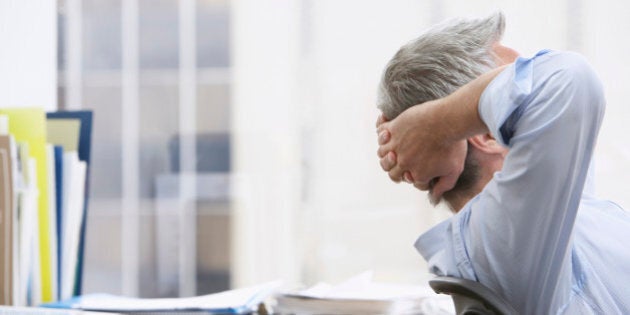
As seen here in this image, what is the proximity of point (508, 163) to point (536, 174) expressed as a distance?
1.3 inches

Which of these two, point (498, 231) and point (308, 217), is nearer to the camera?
point (498, 231)

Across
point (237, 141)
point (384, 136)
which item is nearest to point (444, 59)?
point (384, 136)

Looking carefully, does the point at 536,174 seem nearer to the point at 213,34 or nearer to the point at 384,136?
the point at 384,136

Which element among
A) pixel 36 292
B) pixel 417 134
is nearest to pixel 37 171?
pixel 36 292

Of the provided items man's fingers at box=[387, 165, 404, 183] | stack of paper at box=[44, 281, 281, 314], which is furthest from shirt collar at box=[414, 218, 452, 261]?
stack of paper at box=[44, 281, 281, 314]

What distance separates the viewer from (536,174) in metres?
0.79

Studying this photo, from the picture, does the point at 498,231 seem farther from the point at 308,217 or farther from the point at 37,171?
the point at 308,217

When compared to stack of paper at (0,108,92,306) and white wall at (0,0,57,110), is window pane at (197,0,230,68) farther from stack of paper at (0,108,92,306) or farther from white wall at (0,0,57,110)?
stack of paper at (0,108,92,306)

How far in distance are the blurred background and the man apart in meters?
1.32

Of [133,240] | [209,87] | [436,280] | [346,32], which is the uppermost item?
[346,32]

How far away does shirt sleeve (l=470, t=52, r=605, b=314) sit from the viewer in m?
0.77

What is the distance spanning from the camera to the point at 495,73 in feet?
2.78

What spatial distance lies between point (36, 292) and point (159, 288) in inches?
45.5

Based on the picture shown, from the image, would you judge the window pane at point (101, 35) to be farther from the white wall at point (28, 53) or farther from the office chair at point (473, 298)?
the office chair at point (473, 298)
